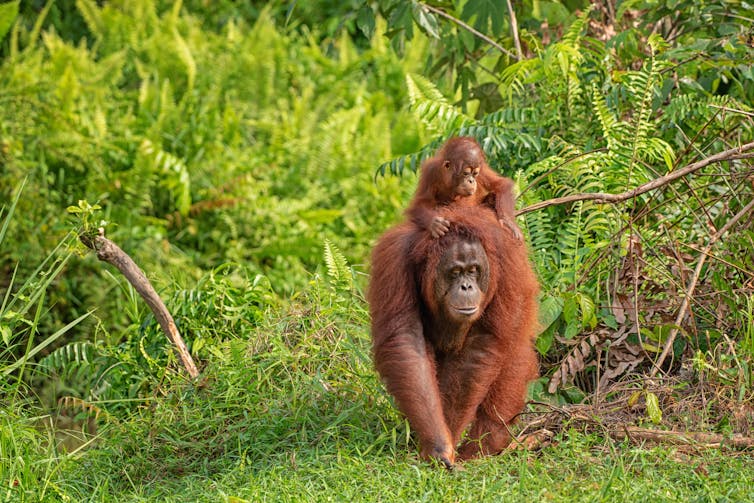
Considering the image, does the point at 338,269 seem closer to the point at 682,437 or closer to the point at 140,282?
the point at 140,282

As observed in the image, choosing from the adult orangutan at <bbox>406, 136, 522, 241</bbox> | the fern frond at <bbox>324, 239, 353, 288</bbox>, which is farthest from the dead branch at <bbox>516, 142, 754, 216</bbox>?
the fern frond at <bbox>324, 239, 353, 288</bbox>

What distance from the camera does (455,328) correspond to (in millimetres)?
4477

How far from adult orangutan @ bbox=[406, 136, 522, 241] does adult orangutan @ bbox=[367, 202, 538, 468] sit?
9 centimetres

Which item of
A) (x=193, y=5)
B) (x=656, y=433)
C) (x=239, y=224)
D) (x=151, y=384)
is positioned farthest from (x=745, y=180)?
(x=193, y=5)

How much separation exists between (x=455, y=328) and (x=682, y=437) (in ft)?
3.29

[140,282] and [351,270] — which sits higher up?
[140,282]

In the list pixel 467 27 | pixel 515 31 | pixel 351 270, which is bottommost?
pixel 351 270

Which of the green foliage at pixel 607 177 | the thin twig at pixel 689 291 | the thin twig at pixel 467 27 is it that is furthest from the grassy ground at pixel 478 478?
the thin twig at pixel 467 27

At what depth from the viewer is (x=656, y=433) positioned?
4.44m

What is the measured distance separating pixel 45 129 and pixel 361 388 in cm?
515

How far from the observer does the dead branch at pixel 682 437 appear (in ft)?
14.3

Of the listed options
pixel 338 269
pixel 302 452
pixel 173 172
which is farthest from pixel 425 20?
pixel 173 172

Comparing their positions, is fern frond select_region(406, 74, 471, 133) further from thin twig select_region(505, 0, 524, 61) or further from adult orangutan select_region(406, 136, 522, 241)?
adult orangutan select_region(406, 136, 522, 241)

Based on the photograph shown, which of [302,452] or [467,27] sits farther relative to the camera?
[467,27]
